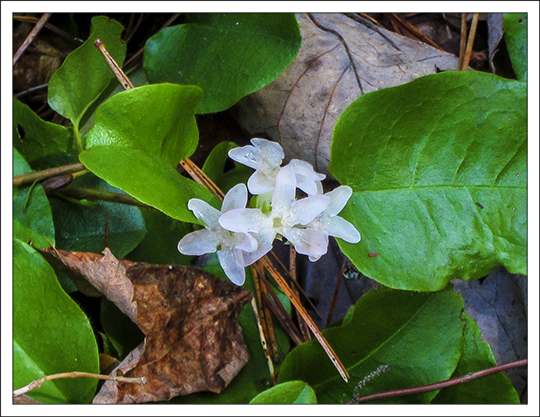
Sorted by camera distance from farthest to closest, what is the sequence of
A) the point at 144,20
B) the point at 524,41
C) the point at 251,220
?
the point at 144,20 → the point at 524,41 → the point at 251,220

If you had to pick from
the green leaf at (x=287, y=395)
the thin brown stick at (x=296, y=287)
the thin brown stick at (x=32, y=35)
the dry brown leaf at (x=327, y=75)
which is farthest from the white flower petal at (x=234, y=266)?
the thin brown stick at (x=32, y=35)

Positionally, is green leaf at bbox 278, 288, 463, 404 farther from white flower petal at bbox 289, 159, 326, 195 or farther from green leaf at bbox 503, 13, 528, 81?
green leaf at bbox 503, 13, 528, 81

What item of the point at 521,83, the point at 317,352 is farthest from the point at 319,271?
the point at 521,83

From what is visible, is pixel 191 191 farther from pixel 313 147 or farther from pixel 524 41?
pixel 524 41

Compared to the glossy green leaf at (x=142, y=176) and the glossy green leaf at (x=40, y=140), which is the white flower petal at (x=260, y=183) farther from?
the glossy green leaf at (x=40, y=140)

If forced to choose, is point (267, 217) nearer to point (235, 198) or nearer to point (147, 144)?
point (235, 198)
